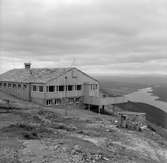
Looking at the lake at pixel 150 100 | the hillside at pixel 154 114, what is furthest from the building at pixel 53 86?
the lake at pixel 150 100

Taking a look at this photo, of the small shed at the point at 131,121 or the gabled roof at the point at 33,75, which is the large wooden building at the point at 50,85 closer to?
the gabled roof at the point at 33,75

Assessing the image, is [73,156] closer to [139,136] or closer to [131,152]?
[131,152]

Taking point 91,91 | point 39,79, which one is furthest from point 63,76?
point 91,91

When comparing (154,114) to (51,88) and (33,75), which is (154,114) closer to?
(51,88)

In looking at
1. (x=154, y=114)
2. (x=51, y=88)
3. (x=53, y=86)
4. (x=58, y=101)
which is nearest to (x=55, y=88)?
(x=53, y=86)

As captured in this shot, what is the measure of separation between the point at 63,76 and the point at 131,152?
2297cm

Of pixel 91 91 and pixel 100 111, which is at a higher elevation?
pixel 91 91

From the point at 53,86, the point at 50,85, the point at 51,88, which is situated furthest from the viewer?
the point at 53,86

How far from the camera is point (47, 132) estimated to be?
20.8 m

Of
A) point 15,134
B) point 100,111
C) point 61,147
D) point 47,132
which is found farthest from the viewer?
point 100,111

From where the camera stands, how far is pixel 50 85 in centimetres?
3738

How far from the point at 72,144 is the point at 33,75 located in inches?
1041

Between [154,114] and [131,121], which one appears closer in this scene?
[131,121]

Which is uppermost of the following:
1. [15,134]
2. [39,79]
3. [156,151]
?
[39,79]
